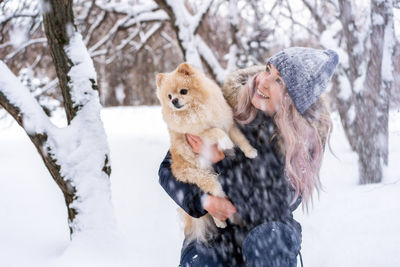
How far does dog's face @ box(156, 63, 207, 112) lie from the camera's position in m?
2.26

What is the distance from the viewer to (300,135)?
82.2 inches

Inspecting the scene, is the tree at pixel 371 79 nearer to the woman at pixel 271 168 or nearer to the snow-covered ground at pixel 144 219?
the snow-covered ground at pixel 144 219

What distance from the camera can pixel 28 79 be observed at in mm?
7250

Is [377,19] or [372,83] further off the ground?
[377,19]

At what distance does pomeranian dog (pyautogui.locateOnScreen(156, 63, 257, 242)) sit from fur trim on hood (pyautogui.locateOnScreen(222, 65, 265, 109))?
10 centimetres

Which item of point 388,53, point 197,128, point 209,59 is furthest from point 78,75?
point 388,53

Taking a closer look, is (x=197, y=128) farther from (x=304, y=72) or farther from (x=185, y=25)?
(x=185, y=25)

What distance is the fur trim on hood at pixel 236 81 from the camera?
2318 millimetres

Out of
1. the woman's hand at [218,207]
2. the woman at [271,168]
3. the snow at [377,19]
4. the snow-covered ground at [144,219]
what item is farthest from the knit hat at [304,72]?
the snow at [377,19]

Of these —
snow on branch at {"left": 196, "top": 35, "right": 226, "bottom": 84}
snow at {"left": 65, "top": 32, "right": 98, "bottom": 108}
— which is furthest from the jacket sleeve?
snow on branch at {"left": 196, "top": 35, "right": 226, "bottom": 84}

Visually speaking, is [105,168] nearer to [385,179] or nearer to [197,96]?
[197,96]

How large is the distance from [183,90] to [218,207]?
810 mm

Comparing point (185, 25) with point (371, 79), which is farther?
point (185, 25)

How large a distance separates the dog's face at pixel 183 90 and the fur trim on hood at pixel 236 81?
22 cm
